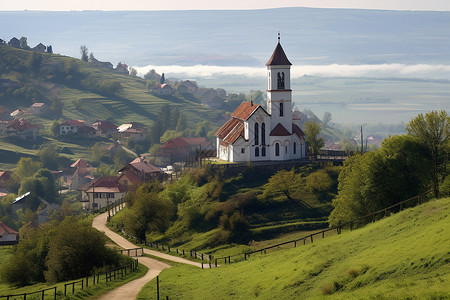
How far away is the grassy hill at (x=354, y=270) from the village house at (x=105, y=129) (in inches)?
5742

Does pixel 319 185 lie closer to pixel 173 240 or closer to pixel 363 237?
pixel 173 240

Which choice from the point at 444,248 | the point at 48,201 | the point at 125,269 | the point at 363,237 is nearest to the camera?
the point at 444,248

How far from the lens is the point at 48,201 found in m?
134

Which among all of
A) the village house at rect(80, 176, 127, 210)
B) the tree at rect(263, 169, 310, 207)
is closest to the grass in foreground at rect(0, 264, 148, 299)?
the tree at rect(263, 169, 310, 207)

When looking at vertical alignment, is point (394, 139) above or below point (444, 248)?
above

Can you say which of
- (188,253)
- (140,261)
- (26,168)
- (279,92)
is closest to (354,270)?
(140,261)

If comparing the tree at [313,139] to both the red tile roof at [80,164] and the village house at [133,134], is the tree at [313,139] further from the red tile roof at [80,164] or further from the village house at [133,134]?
the village house at [133,134]

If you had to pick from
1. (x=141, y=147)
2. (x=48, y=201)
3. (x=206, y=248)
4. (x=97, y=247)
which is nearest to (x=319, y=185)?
(x=206, y=248)

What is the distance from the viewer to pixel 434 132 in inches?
2203

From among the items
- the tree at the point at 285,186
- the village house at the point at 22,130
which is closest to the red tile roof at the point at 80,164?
the village house at the point at 22,130

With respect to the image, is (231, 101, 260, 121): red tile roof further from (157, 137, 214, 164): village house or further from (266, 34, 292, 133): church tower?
(157, 137, 214, 164): village house

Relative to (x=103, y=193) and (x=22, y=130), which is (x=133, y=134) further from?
(x=103, y=193)

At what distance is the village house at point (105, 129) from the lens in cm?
19388

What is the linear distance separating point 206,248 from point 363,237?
2540cm
